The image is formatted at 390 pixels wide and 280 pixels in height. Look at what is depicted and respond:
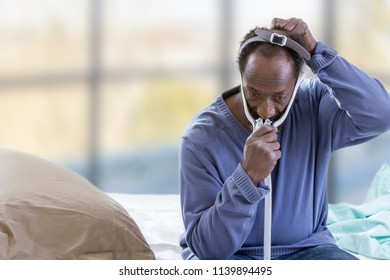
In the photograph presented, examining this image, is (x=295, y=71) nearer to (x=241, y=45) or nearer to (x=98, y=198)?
(x=241, y=45)

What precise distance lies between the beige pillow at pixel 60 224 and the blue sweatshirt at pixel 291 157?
17 centimetres

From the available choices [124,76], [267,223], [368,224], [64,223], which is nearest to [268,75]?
[267,223]

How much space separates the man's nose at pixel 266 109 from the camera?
5.95 feet

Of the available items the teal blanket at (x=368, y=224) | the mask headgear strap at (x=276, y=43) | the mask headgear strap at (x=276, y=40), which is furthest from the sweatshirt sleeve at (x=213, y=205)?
the teal blanket at (x=368, y=224)

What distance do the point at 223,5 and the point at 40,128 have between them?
3.95 feet

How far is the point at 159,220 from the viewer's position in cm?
254

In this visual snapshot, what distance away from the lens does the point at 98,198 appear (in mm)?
2047

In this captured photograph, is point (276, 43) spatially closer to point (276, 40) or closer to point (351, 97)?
point (276, 40)

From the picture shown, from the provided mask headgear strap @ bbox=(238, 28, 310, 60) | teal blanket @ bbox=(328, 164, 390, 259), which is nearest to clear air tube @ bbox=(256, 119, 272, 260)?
mask headgear strap @ bbox=(238, 28, 310, 60)

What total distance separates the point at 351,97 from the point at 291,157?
0.21 metres

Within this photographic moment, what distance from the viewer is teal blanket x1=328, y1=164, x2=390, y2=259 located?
89.9 inches

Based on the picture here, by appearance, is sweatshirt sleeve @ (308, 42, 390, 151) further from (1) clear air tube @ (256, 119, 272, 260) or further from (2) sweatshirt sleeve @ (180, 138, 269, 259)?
(2) sweatshirt sleeve @ (180, 138, 269, 259)

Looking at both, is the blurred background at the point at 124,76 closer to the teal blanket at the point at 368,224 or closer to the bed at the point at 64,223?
the teal blanket at the point at 368,224
